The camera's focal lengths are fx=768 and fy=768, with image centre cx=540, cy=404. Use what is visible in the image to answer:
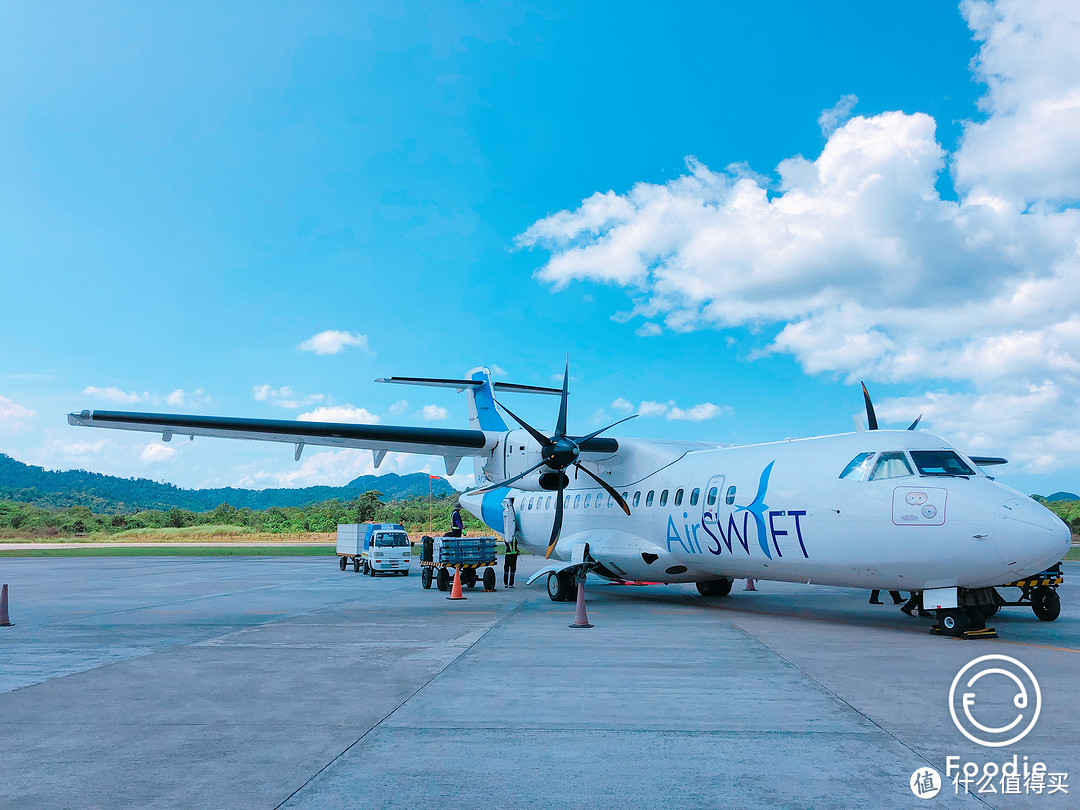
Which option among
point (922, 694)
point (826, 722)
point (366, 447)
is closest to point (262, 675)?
point (826, 722)

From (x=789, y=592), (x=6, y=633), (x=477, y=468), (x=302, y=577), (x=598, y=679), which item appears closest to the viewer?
(x=598, y=679)

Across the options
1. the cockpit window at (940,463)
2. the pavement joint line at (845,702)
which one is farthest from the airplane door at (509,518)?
the cockpit window at (940,463)

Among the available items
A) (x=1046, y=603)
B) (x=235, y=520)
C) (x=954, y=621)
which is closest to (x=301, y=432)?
(x=954, y=621)

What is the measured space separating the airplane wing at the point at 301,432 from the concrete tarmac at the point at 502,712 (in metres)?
4.26

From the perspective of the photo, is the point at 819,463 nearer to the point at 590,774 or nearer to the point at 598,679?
the point at 598,679

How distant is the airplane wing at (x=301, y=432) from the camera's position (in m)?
15.3

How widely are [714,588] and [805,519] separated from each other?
5.86 m

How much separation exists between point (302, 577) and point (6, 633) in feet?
42.2

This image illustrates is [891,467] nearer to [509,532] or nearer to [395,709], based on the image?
[395,709]

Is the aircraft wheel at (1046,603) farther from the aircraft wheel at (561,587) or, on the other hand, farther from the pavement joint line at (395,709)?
the pavement joint line at (395,709)

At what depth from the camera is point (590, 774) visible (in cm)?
457

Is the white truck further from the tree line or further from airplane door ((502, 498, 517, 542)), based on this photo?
the tree line

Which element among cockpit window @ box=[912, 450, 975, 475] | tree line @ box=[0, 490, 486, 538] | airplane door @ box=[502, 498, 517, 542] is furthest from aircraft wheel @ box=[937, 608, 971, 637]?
tree line @ box=[0, 490, 486, 538]

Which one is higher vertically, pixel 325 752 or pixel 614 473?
pixel 614 473
